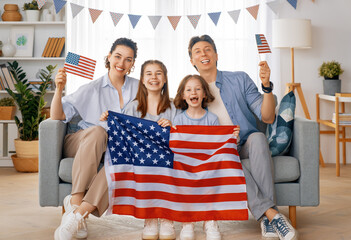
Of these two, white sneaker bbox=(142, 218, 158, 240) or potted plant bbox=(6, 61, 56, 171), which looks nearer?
white sneaker bbox=(142, 218, 158, 240)

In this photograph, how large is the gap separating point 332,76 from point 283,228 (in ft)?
8.59

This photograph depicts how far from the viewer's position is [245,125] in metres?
2.81

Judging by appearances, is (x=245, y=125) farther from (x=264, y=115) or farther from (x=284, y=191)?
(x=284, y=191)

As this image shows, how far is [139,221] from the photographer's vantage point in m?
2.88

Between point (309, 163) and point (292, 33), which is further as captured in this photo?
point (292, 33)

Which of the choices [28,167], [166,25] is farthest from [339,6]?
[28,167]

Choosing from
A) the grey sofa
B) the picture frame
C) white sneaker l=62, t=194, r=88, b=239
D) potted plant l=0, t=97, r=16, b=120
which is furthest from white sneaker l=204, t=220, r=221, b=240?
the picture frame

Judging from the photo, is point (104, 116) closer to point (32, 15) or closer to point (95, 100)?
point (95, 100)

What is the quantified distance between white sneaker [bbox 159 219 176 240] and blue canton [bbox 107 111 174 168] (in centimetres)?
29

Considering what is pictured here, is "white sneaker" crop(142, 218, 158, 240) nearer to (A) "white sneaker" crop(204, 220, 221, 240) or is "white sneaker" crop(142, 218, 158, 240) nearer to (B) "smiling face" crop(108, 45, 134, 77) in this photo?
(A) "white sneaker" crop(204, 220, 221, 240)

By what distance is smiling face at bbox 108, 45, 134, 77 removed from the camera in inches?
116

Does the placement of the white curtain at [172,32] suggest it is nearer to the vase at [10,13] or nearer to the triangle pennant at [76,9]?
the triangle pennant at [76,9]

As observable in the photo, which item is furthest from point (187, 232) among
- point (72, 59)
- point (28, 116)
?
point (28, 116)

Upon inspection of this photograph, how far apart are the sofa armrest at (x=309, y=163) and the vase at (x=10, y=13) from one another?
130 inches
